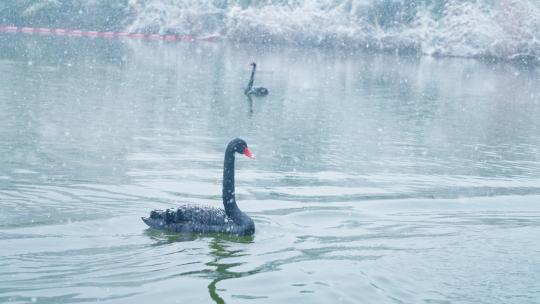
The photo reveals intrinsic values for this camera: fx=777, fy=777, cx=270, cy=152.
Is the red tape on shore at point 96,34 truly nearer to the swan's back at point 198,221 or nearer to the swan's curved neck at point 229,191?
the swan's curved neck at point 229,191

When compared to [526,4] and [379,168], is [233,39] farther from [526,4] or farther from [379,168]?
[379,168]

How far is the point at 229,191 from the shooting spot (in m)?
11.0

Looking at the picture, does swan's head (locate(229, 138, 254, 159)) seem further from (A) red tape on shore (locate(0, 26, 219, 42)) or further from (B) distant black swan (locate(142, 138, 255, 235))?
(A) red tape on shore (locate(0, 26, 219, 42))

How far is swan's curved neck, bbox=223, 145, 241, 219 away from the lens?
1091 cm

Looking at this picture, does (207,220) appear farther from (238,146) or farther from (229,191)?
(238,146)

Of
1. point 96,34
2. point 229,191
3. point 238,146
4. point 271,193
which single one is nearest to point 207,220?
point 229,191

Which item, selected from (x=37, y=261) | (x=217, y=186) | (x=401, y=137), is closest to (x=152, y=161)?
(x=217, y=186)

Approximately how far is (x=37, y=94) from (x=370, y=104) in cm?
1144

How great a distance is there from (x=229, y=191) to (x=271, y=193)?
9.00ft

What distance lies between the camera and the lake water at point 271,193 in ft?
30.0

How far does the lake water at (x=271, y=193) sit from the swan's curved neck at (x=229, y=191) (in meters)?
0.38

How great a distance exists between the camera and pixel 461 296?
891 cm

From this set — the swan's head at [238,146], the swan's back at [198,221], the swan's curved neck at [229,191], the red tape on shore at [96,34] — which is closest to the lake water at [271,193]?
the swan's back at [198,221]

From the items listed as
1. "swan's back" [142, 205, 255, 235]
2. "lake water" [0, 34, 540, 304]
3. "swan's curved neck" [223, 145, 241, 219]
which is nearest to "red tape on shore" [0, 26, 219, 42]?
"lake water" [0, 34, 540, 304]
